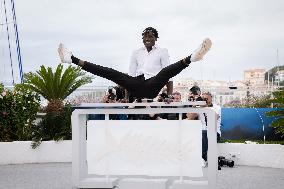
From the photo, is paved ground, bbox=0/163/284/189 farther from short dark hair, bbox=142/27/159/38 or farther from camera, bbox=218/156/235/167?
short dark hair, bbox=142/27/159/38

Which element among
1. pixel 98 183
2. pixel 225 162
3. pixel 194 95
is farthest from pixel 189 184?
pixel 225 162

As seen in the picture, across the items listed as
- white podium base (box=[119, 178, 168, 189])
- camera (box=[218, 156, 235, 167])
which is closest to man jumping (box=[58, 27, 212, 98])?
white podium base (box=[119, 178, 168, 189])

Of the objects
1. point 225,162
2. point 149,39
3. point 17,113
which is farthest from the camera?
point 17,113

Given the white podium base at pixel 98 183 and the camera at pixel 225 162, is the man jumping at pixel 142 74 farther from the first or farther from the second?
the camera at pixel 225 162

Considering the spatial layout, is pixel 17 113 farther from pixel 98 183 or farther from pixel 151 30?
pixel 151 30

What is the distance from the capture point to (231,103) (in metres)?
13.7

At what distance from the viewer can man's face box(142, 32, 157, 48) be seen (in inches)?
213

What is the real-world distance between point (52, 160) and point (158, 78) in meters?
5.73

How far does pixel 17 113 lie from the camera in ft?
33.7

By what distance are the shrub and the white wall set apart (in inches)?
14.6

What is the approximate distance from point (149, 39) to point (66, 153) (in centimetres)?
537

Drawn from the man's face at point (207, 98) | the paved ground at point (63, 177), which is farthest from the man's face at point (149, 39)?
the man's face at point (207, 98)

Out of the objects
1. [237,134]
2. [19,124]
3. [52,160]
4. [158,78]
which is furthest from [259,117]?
[158,78]

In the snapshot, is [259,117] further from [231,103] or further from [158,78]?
[158,78]
